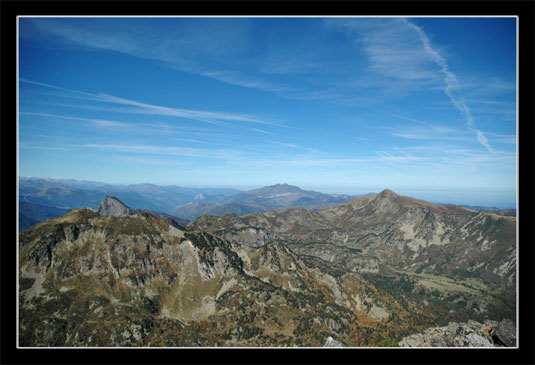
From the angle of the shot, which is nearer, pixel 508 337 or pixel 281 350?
pixel 281 350

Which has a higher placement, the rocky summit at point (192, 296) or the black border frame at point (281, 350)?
the black border frame at point (281, 350)

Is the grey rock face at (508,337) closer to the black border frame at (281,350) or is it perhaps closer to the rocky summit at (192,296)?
the black border frame at (281,350)

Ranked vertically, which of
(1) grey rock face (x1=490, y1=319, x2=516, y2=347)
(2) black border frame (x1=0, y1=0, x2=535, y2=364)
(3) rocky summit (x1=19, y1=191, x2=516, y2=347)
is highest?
(2) black border frame (x1=0, y1=0, x2=535, y2=364)

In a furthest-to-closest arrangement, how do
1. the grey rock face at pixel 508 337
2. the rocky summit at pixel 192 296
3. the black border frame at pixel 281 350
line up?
the rocky summit at pixel 192 296
the grey rock face at pixel 508 337
the black border frame at pixel 281 350

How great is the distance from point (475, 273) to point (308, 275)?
10714 cm

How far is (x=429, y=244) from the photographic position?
648 ft

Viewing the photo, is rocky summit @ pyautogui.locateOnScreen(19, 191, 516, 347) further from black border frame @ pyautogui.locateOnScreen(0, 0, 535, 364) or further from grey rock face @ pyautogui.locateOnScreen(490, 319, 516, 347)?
black border frame @ pyautogui.locateOnScreen(0, 0, 535, 364)

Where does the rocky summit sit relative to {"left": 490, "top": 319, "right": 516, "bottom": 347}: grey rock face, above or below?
below

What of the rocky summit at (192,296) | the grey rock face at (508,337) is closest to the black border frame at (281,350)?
the grey rock face at (508,337)

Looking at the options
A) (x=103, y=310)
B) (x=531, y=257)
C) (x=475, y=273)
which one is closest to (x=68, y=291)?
(x=103, y=310)

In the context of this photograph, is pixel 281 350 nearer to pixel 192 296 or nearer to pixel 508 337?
pixel 508 337

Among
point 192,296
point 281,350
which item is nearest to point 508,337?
point 281,350

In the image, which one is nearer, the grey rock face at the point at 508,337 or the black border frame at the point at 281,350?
the black border frame at the point at 281,350

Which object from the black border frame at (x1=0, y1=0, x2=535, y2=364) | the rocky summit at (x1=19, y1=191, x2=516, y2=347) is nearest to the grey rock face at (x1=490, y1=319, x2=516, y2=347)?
the black border frame at (x1=0, y1=0, x2=535, y2=364)
